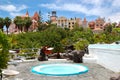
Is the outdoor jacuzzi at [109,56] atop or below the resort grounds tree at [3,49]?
below

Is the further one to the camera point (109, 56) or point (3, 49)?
point (109, 56)

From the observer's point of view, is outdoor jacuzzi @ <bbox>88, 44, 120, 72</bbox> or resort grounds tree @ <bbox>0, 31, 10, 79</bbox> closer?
resort grounds tree @ <bbox>0, 31, 10, 79</bbox>

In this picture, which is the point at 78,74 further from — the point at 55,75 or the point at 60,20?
the point at 60,20

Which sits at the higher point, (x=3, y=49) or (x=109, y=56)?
(x=3, y=49)

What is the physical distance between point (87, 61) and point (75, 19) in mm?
75835

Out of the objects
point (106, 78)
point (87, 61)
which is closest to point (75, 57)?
point (87, 61)

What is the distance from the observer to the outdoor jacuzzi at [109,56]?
41.3 feet

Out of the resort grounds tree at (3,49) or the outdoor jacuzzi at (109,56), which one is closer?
the resort grounds tree at (3,49)

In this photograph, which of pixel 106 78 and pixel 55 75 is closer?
pixel 106 78

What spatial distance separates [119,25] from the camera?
8981 cm

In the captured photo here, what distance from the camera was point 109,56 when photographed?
13.8m

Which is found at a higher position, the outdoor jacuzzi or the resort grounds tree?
the resort grounds tree

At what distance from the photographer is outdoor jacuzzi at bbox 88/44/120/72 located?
1258 centimetres

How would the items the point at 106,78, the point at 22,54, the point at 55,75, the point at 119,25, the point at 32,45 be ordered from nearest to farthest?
1. the point at 106,78
2. the point at 55,75
3. the point at 22,54
4. the point at 32,45
5. the point at 119,25
